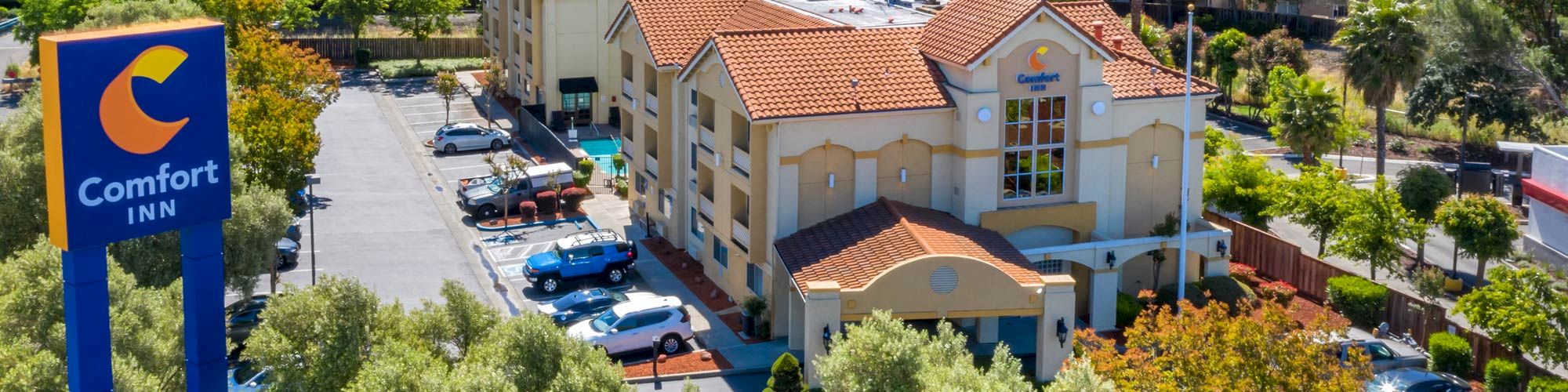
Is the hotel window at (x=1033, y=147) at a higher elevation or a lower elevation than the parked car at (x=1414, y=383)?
higher

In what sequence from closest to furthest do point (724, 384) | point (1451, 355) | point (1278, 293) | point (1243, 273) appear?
point (724, 384), point (1451, 355), point (1278, 293), point (1243, 273)

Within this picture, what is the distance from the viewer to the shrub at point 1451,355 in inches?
1732

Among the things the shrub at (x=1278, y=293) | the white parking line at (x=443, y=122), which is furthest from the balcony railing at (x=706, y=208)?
the white parking line at (x=443, y=122)

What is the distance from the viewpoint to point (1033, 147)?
47719 millimetres

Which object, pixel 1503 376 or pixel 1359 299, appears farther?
pixel 1359 299

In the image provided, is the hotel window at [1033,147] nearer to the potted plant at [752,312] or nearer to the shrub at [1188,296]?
the shrub at [1188,296]

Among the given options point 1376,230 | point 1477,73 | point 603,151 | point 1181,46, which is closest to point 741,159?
point 1376,230

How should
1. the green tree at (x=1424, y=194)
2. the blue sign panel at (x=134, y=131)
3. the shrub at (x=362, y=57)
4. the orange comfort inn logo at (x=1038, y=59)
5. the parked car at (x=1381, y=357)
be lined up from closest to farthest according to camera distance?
the blue sign panel at (x=134, y=131)
the parked car at (x=1381, y=357)
the orange comfort inn logo at (x=1038, y=59)
the green tree at (x=1424, y=194)
the shrub at (x=362, y=57)

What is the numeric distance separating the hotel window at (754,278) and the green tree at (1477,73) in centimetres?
3918

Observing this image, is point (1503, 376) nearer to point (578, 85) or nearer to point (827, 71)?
point (827, 71)

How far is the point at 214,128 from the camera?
2702 centimetres

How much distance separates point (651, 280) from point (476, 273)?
18.7 ft

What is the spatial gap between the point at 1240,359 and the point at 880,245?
13466mm

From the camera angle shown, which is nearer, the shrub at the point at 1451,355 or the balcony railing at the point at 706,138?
the shrub at the point at 1451,355
